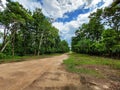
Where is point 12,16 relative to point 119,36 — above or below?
above

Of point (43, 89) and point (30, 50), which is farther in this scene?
point (30, 50)

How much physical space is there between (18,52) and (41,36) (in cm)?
733

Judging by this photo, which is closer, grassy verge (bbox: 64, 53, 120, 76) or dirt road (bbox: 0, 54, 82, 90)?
dirt road (bbox: 0, 54, 82, 90)

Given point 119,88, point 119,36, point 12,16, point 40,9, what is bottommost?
point 119,88

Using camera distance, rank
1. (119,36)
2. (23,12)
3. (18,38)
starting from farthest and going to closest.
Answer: (18,38) < (23,12) < (119,36)

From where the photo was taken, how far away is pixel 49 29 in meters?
39.4

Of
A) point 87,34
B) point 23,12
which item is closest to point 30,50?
point 23,12

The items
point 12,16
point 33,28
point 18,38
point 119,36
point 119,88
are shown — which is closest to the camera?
point 119,88

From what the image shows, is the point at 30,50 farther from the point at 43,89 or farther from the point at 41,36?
the point at 43,89

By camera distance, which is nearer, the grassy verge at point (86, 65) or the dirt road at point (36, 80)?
the dirt road at point (36, 80)

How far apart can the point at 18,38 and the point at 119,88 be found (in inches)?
1253

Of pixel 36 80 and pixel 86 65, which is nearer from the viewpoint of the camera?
pixel 36 80

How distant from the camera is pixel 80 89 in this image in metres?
6.23

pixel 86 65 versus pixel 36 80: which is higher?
pixel 36 80
